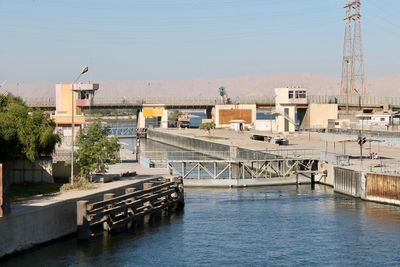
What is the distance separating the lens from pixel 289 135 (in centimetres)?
14012

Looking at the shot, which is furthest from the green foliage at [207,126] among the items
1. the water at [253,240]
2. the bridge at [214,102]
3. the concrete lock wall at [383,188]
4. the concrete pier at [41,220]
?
the concrete pier at [41,220]

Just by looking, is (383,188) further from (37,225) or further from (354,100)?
(354,100)

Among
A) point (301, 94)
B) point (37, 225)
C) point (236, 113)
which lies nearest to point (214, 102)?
point (236, 113)

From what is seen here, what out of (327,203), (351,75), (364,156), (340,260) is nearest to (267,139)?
(364,156)

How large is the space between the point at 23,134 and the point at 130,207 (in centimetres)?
976

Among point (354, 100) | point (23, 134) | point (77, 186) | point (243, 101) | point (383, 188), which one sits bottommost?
point (383, 188)

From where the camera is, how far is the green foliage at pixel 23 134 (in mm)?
51812

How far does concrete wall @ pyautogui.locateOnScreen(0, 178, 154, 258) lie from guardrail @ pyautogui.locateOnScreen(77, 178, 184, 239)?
3.39 ft

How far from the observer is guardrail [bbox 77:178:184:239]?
44.3 m

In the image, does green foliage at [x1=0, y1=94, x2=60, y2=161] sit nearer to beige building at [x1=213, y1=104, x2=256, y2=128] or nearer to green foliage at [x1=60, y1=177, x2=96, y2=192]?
green foliage at [x1=60, y1=177, x2=96, y2=192]

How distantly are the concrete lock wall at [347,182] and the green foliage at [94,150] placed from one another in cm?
2045

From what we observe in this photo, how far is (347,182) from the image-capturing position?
66875 millimetres

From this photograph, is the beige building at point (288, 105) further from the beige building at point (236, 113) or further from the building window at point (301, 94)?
the beige building at point (236, 113)

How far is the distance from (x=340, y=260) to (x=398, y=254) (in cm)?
331
